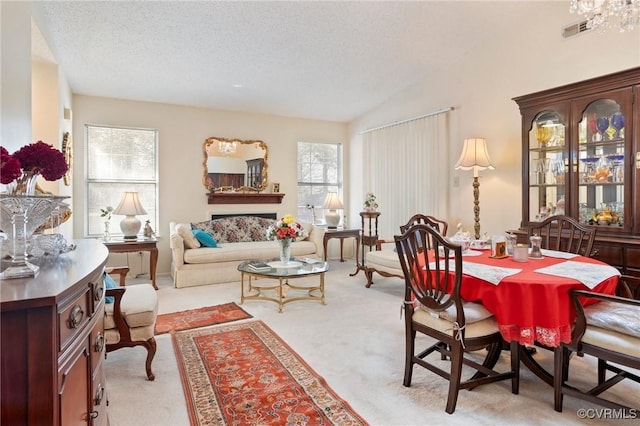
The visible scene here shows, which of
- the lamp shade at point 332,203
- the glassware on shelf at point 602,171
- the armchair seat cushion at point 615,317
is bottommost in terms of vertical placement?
the armchair seat cushion at point 615,317

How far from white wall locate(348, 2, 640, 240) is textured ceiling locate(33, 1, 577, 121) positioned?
17 centimetres

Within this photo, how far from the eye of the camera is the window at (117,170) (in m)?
5.32

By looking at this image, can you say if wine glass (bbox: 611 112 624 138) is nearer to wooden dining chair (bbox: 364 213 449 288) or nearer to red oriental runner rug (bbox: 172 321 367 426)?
wooden dining chair (bbox: 364 213 449 288)

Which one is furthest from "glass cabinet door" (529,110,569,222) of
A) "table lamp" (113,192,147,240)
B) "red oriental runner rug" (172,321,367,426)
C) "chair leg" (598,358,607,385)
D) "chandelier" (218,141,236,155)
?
"table lamp" (113,192,147,240)

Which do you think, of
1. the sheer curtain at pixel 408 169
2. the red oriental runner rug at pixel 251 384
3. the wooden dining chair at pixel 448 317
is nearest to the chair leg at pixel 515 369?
the wooden dining chair at pixel 448 317

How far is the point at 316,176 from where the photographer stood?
275 inches

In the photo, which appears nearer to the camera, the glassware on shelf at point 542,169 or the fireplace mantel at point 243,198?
the glassware on shelf at point 542,169

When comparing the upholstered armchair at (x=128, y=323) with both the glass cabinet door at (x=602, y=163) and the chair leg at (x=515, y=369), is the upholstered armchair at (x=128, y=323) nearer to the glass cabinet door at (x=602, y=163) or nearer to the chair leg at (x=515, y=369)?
the chair leg at (x=515, y=369)

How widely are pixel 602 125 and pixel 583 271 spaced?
1799 millimetres

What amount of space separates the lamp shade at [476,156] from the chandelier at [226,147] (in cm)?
363

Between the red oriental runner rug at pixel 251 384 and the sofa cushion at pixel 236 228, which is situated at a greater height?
the sofa cushion at pixel 236 228

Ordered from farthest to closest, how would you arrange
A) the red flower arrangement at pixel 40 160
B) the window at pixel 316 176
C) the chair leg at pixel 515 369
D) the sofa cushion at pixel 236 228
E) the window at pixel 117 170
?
the window at pixel 316 176
the sofa cushion at pixel 236 228
the window at pixel 117 170
the chair leg at pixel 515 369
the red flower arrangement at pixel 40 160

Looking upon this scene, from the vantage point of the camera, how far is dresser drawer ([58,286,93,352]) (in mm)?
1008
